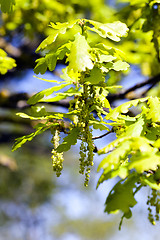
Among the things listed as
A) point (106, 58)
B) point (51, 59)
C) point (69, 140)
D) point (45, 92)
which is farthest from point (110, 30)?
point (69, 140)

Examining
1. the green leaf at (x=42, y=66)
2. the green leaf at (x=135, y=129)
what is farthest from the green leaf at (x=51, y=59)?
the green leaf at (x=135, y=129)

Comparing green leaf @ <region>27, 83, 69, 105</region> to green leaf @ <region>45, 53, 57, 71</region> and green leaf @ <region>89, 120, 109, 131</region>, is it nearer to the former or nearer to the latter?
green leaf @ <region>45, 53, 57, 71</region>

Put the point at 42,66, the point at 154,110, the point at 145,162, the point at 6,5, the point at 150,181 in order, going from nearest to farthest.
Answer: the point at 145,162, the point at 150,181, the point at 154,110, the point at 42,66, the point at 6,5

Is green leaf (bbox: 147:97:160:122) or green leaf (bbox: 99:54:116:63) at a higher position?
green leaf (bbox: 99:54:116:63)

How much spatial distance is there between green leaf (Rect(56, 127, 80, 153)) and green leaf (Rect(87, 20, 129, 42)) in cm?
43

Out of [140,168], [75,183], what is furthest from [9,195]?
[140,168]

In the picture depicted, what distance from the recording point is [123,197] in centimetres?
110

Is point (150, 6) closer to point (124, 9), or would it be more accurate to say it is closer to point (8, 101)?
point (124, 9)

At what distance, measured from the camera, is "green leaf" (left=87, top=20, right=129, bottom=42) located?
1350 millimetres

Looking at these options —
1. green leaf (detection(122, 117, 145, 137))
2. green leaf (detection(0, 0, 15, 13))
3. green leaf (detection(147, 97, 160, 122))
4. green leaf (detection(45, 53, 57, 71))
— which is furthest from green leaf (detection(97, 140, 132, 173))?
green leaf (detection(0, 0, 15, 13))

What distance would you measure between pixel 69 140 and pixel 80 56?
0.41 meters

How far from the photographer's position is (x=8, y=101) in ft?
10.9

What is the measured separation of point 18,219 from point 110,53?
19.4 meters

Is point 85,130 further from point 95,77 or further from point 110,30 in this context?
point 110,30
